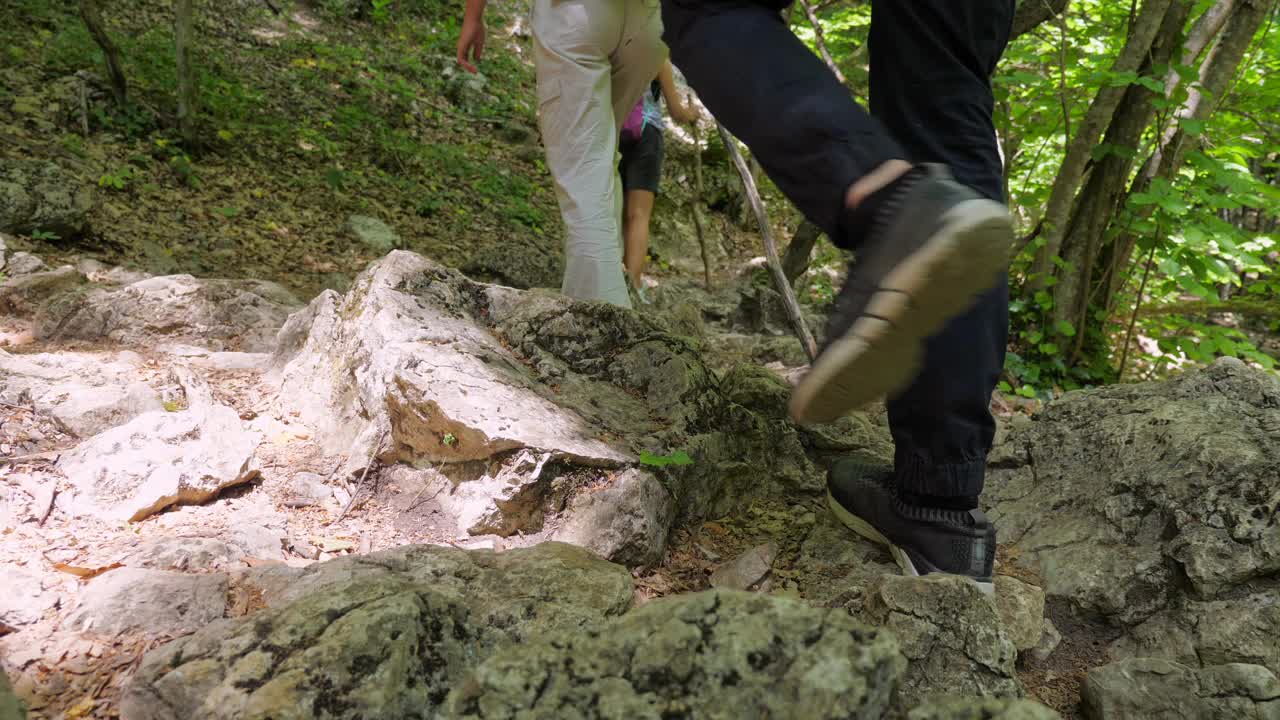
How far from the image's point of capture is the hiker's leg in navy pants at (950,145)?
1.51 meters

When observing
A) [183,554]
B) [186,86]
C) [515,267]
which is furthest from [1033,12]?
[186,86]

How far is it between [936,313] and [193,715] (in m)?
1.17

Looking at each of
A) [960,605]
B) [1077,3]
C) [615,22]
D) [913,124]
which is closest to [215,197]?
[615,22]

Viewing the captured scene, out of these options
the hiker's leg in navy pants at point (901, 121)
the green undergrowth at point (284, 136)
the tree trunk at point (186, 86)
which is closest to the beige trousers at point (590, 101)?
the hiker's leg in navy pants at point (901, 121)

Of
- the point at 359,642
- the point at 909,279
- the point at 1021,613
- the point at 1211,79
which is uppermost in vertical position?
the point at 909,279

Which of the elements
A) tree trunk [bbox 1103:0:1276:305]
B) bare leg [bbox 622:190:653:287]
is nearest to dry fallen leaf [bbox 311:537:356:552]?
bare leg [bbox 622:190:653:287]

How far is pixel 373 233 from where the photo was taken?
18.2ft

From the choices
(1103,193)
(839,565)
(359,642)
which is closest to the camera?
(359,642)

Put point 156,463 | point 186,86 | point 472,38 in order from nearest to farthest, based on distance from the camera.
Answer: point 156,463 < point 472,38 < point 186,86

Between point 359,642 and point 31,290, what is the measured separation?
298cm

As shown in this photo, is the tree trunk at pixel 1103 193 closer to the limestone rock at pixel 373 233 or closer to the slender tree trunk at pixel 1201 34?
the slender tree trunk at pixel 1201 34

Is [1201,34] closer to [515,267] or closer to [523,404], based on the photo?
[515,267]

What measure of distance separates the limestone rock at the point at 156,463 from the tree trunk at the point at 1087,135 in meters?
4.81

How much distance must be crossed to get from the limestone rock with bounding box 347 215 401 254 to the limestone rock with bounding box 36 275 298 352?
2163 mm
